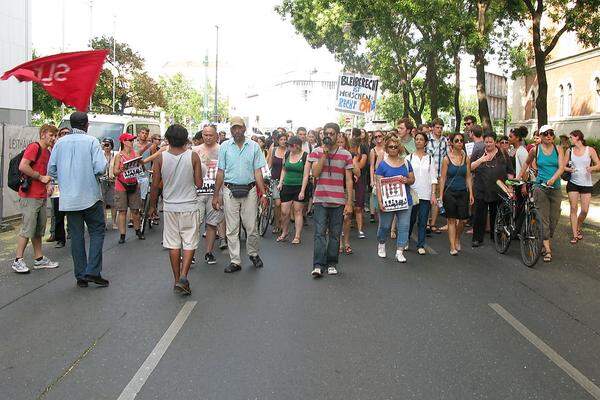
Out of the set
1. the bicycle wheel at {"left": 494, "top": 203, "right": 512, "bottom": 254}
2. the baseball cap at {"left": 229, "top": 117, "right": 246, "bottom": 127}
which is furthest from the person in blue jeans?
the baseball cap at {"left": 229, "top": 117, "right": 246, "bottom": 127}

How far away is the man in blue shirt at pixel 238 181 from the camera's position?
7684 millimetres

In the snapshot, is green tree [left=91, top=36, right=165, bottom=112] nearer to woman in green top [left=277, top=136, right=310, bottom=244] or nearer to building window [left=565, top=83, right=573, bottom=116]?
building window [left=565, top=83, right=573, bottom=116]

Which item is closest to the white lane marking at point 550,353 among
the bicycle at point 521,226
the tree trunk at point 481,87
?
the bicycle at point 521,226

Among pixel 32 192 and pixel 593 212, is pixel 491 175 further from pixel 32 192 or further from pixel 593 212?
pixel 32 192

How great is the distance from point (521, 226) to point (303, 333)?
5184 mm

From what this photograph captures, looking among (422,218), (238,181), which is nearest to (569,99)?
(422,218)

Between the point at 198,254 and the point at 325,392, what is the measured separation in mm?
5354

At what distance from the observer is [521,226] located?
30.3 feet

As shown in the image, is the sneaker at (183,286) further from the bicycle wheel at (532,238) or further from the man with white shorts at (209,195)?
the bicycle wheel at (532,238)

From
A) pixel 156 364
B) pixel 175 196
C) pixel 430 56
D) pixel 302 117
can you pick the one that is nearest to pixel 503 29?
pixel 430 56

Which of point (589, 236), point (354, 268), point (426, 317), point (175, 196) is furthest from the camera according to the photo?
point (589, 236)

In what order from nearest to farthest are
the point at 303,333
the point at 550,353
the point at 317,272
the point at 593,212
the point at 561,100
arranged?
the point at 550,353 < the point at 303,333 < the point at 317,272 < the point at 593,212 < the point at 561,100

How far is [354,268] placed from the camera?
8.09 meters

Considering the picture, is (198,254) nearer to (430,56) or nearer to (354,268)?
(354,268)
